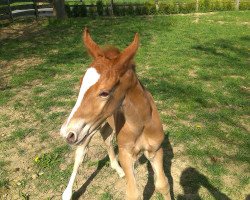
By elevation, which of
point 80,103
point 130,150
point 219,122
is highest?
point 80,103

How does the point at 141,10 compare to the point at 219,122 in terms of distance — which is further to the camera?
the point at 141,10

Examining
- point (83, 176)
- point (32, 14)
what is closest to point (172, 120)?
point (83, 176)

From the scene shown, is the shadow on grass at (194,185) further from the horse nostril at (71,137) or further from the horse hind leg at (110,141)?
the horse nostril at (71,137)

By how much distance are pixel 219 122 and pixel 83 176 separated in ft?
9.57

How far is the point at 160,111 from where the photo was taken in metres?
6.53

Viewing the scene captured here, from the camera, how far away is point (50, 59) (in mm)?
10484

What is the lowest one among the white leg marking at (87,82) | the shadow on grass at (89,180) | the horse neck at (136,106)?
the shadow on grass at (89,180)

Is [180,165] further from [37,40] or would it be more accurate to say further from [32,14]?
[32,14]

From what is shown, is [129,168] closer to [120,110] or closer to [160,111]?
[120,110]

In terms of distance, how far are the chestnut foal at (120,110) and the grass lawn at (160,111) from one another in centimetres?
115

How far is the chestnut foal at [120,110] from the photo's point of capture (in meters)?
2.62

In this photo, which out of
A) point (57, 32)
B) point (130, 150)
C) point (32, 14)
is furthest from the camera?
point (32, 14)

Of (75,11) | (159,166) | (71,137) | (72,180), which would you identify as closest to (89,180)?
(72,180)

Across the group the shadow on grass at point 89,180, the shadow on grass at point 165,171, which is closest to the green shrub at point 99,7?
the shadow on grass at point 165,171
